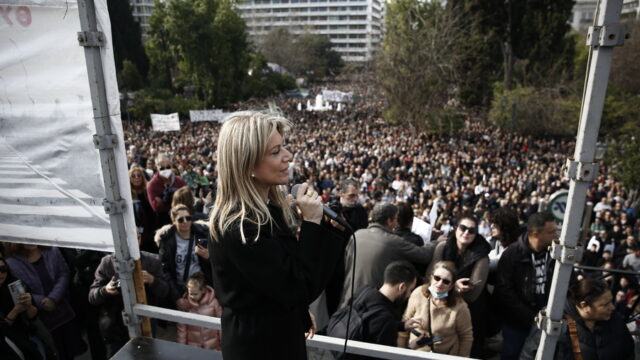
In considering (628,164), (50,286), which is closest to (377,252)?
(50,286)

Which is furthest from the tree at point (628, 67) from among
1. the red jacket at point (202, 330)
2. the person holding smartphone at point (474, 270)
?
the red jacket at point (202, 330)

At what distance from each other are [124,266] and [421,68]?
26161mm

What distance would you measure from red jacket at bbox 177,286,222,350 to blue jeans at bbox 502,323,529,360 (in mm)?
2110

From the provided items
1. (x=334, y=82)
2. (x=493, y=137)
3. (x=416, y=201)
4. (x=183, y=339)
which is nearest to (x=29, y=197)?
(x=183, y=339)

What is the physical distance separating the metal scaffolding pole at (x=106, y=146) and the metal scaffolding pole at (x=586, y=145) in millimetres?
2070

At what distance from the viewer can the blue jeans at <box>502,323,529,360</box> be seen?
3.15 metres

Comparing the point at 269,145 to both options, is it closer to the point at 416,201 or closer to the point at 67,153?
the point at 67,153

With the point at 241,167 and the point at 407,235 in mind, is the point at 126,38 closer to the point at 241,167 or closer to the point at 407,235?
the point at 407,235

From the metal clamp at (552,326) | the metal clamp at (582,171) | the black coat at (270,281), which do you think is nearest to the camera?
the black coat at (270,281)

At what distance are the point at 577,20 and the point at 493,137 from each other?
158 feet

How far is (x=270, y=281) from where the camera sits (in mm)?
1359

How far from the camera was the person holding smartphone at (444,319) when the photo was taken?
2771 mm

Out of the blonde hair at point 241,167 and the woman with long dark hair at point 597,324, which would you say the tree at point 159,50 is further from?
the blonde hair at point 241,167

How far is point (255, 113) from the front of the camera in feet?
4.74
